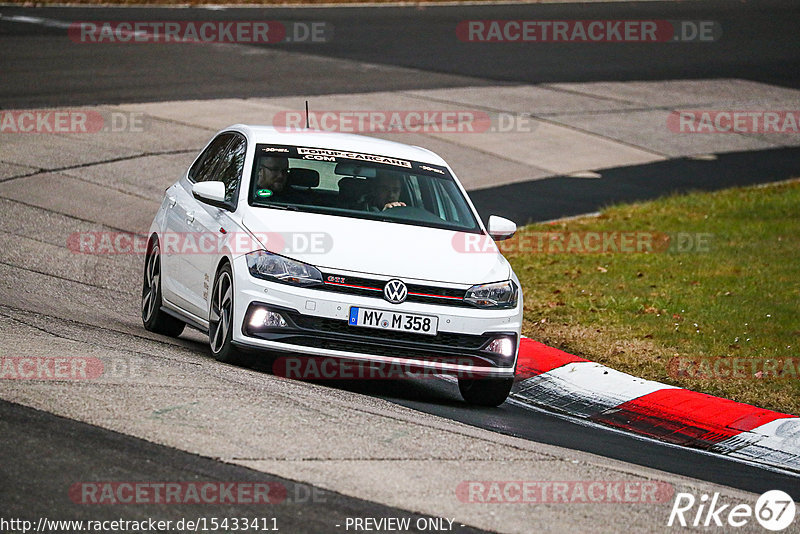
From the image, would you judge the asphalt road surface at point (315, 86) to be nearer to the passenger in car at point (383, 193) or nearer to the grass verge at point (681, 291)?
the passenger in car at point (383, 193)

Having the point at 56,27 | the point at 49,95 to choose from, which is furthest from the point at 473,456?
the point at 56,27

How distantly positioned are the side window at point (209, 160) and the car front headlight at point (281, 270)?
1.90 meters

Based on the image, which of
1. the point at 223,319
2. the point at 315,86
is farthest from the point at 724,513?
the point at 315,86

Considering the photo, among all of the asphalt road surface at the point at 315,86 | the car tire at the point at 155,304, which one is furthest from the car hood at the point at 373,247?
the car tire at the point at 155,304

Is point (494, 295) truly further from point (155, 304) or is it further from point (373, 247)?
point (155, 304)

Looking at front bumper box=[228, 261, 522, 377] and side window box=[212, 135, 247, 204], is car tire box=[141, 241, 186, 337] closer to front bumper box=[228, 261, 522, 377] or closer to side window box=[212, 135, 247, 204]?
side window box=[212, 135, 247, 204]

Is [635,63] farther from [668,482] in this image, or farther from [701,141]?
[668,482]

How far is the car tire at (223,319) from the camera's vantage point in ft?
27.7

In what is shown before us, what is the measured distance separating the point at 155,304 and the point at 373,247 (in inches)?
101

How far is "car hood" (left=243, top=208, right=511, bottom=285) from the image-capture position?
8250mm

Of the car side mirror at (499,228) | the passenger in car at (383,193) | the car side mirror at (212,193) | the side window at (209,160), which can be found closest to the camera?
the car side mirror at (212,193)

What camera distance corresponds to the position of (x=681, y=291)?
12586 millimetres

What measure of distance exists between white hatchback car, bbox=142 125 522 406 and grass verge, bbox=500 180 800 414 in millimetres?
1997

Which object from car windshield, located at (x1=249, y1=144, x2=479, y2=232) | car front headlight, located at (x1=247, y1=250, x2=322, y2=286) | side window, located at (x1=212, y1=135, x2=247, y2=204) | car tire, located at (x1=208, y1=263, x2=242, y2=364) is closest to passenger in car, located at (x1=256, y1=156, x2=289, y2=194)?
car windshield, located at (x1=249, y1=144, x2=479, y2=232)
